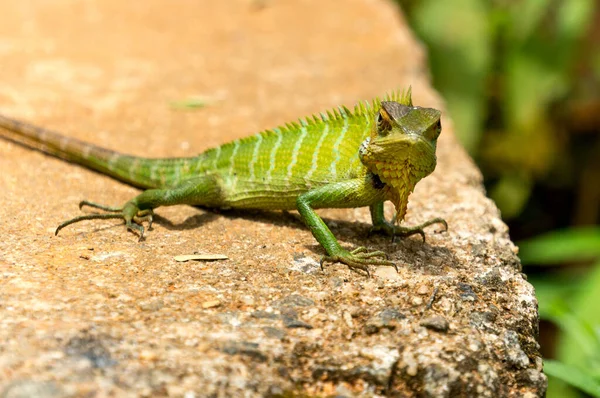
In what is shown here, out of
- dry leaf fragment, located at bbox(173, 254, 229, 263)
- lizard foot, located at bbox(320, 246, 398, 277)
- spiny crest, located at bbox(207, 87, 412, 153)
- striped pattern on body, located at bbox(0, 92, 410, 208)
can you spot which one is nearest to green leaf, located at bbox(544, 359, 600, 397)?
lizard foot, located at bbox(320, 246, 398, 277)

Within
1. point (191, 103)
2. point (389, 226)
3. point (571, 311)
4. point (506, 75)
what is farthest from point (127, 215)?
point (506, 75)

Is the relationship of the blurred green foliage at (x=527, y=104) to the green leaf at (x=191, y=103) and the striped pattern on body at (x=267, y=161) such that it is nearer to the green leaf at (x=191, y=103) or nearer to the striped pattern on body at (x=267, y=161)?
the green leaf at (x=191, y=103)

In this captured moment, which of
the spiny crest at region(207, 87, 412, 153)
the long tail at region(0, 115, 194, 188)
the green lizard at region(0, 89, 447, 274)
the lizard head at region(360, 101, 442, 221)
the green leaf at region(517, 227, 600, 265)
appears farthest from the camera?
the green leaf at region(517, 227, 600, 265)

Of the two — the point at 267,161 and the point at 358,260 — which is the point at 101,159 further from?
the point at 358,260

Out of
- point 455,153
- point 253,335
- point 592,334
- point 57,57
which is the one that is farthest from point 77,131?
point 592,334

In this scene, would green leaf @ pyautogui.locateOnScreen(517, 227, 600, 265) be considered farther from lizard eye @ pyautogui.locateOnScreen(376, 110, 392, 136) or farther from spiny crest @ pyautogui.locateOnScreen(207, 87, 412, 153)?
lizard eye @ pyautogui.locateOnScreen(376, 110, 392, 136)

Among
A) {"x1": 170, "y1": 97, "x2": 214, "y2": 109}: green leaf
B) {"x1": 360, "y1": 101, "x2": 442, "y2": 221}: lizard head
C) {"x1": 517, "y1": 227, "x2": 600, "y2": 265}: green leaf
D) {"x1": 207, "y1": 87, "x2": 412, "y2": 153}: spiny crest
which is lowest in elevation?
{"x1": 360, "y1": 101, "x2": 442, "y2": 221}: lizard head
